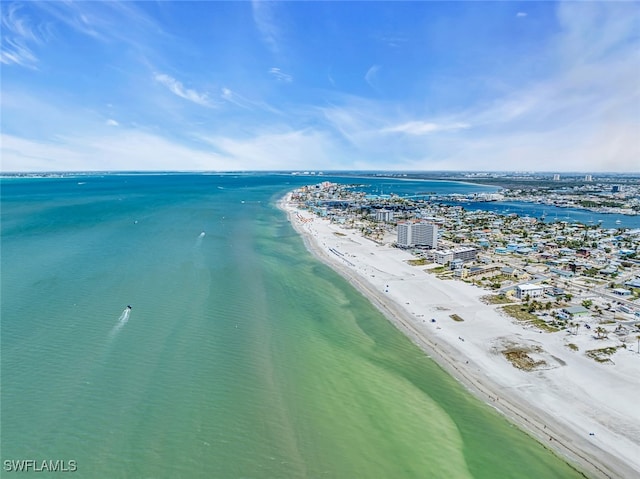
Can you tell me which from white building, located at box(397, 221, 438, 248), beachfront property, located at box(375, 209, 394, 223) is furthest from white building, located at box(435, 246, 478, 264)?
beachfront property, located at box(375, 209, 394, 223)

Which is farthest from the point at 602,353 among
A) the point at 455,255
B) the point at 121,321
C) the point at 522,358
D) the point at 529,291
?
the point at 121,321

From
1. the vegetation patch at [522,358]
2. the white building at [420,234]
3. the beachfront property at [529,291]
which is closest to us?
the vegetation patch at [522,358]

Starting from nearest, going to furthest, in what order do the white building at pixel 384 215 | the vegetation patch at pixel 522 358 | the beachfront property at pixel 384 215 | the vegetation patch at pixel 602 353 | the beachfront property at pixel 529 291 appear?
the vegetation patch at pixel 522 358 → the vegetation patch at pixel 602 353 → the beachfront property at pixel 529 291 → the beachfront property at pixel 384 215 → the white building at pixel 384 215

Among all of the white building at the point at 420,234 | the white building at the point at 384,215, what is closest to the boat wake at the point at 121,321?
the white building at the point at 420,234

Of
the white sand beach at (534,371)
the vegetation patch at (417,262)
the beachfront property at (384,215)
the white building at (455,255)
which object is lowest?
the white sand beach at (534,371)

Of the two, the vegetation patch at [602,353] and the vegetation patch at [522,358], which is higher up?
the vegetation patch at [522,358]

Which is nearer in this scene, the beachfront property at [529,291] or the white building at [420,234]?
the beachfront property at [529,291]

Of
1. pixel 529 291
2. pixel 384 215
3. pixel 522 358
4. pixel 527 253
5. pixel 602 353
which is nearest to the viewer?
pixel 522 358

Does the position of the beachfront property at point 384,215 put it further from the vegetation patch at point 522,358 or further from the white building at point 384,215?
the vegetation patch at point 522,358

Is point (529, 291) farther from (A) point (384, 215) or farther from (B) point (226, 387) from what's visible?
(A) point (384, 215)
